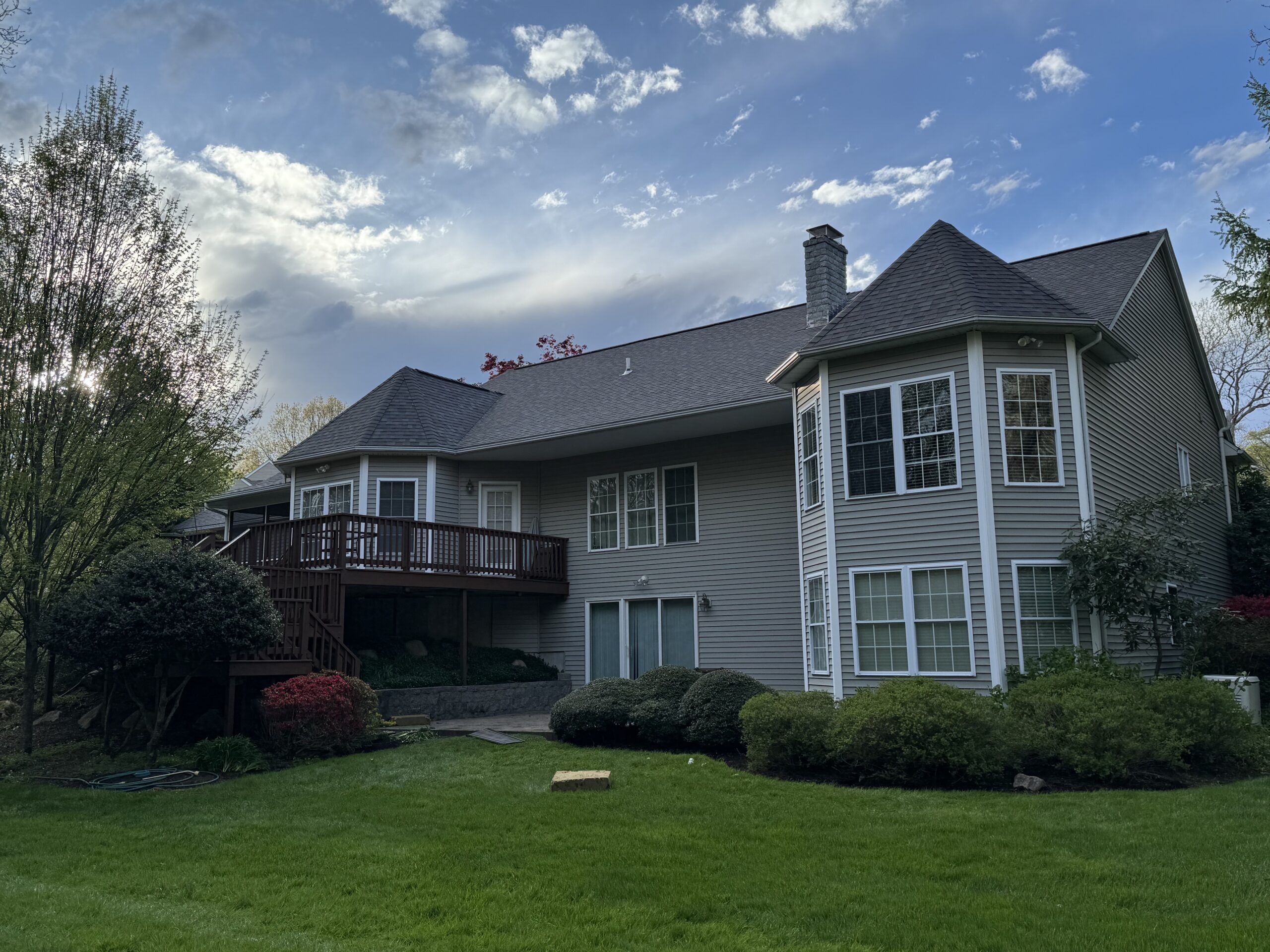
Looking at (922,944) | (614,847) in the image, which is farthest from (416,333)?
(922,944)

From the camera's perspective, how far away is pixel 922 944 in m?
4.65

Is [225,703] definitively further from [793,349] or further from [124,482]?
[793,349]

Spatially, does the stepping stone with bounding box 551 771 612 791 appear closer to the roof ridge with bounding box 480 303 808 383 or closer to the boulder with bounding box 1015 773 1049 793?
the boulder with bounding box 1015 773 1049 793

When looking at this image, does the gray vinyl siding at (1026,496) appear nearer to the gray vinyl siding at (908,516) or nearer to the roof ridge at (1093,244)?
the gray vinyl siding at (908,516)

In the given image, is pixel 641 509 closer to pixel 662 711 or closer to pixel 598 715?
pixel 598 715

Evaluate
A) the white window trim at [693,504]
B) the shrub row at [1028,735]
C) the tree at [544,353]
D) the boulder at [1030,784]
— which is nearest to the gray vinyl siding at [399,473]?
the white window trim at [693,504]

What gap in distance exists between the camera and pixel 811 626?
539 inches

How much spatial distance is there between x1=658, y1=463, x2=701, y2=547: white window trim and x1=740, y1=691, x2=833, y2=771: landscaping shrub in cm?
724

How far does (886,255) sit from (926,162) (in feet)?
15.6

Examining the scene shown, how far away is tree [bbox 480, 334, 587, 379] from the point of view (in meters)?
35.1

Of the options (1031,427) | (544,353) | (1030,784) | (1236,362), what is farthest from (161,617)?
(1236,362)

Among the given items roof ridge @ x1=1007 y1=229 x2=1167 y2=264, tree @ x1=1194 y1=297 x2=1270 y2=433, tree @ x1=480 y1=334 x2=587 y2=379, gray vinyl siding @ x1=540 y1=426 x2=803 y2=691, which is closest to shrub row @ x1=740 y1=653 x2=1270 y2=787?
gray vinyl siding @ x1=540 y1=426 x2=803 y2=691

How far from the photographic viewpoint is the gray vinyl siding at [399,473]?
18.6m

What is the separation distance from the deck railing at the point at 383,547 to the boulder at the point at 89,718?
2.87 m
